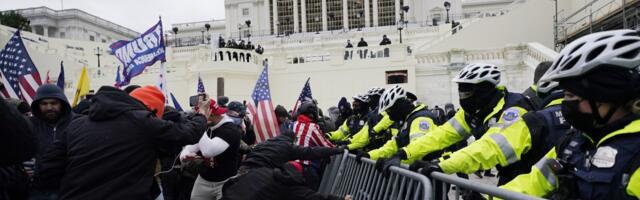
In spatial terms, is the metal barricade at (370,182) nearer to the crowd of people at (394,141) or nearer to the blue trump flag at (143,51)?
the crowd of people at (394,141)

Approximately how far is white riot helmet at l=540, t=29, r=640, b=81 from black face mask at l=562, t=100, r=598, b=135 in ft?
0.45

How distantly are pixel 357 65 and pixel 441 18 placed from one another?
4115 cm

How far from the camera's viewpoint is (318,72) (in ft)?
81.2

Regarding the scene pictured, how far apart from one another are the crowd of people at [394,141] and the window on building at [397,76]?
16.7 metres

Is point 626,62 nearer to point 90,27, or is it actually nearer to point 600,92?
point 600,92

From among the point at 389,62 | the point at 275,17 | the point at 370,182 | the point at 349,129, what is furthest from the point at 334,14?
the point at 370,182

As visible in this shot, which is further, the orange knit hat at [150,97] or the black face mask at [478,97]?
the orange knit hat at [150,97]

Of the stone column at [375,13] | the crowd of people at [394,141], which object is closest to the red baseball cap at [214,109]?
the crowd of people at [394,141]

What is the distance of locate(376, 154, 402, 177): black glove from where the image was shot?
14.0 ft

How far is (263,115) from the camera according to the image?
26.7 ft

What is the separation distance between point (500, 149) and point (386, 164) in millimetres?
1214

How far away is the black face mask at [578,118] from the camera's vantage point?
7.96ft

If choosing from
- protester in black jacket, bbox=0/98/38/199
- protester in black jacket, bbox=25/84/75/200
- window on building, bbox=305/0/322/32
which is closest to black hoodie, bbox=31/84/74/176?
protester in black jacket, bbox=25/84/75/200

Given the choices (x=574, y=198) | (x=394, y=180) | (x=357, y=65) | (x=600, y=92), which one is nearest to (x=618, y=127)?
(x=600, y=92)
